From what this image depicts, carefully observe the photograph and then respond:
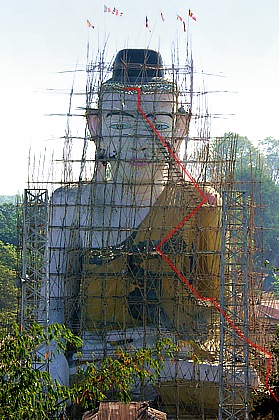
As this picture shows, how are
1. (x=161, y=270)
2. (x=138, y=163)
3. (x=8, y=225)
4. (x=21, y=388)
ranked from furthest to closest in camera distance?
(x=8, y=225), (x=138, y=163), (x=161, y=270), (x=21, y=388)

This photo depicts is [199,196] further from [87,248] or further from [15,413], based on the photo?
[15,413]

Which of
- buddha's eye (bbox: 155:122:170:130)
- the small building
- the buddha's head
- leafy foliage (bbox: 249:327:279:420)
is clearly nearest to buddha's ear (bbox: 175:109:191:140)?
the buddha's head

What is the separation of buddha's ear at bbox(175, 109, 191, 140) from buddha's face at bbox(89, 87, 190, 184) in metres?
0.19

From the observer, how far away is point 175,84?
14.9 meters

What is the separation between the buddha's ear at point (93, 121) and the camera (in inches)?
588

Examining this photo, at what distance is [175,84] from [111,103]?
130 centimetres

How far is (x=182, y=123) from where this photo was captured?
15180mm

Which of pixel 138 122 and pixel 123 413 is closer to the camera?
pixel 123 413

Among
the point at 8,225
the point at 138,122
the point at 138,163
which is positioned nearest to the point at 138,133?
the point at 138,122

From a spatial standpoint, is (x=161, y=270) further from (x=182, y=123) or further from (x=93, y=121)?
(x=93, y=121)

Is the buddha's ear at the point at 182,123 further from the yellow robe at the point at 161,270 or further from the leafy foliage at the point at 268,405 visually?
the leafy foliage at the point at 268,405

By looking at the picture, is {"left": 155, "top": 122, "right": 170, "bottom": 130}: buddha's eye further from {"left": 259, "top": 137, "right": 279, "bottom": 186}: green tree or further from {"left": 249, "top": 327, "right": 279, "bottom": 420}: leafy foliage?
{"left": 259, "top": 137, "right": 279, "bottom": 186}: green tree

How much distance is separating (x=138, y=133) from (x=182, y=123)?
103cm

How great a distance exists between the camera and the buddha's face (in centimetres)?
1451
